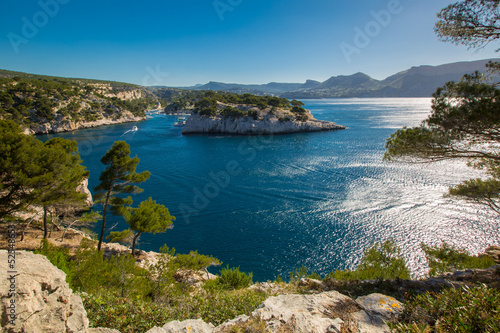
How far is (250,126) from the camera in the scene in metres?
69.3

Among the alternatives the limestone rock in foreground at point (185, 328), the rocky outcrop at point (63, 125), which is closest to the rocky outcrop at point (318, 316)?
the limestone rock in foreground at point (185, 328)

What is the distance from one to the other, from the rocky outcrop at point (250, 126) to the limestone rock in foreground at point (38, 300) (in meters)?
66.5

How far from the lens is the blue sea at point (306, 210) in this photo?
17.2 meters

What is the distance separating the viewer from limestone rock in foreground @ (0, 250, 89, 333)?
3275 mm

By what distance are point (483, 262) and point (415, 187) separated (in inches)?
665

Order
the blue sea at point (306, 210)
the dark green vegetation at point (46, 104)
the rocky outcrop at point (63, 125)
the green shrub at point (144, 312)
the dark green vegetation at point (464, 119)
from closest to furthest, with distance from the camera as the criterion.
→ the green shrub at point (144, 312) → the dark green vegetation at point (464, 119) → the blue sea at point (306, 210) → the dark green vegetation at point (46, 104) → the rocky outcrop at point (63, 125)

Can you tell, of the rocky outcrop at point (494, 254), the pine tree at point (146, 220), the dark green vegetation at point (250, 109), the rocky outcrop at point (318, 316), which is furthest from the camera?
the dark green vegetation at point (250, 109)

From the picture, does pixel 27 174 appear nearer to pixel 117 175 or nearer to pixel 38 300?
pixel 117 175

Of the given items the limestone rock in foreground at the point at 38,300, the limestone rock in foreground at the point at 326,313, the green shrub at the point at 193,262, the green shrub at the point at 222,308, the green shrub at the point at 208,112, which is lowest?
the green shrub at the point at 193,262

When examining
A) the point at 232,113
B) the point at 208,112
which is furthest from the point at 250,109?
the point at 208,112

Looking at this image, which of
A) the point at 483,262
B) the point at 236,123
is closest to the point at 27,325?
the point at 483,262

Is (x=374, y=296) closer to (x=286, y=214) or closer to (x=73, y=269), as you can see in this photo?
(x=73, y=269)

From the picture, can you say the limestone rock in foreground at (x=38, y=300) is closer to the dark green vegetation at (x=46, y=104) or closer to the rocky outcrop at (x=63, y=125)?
the dark green vegetation at (x=46, y=104)

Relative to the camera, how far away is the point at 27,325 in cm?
329
